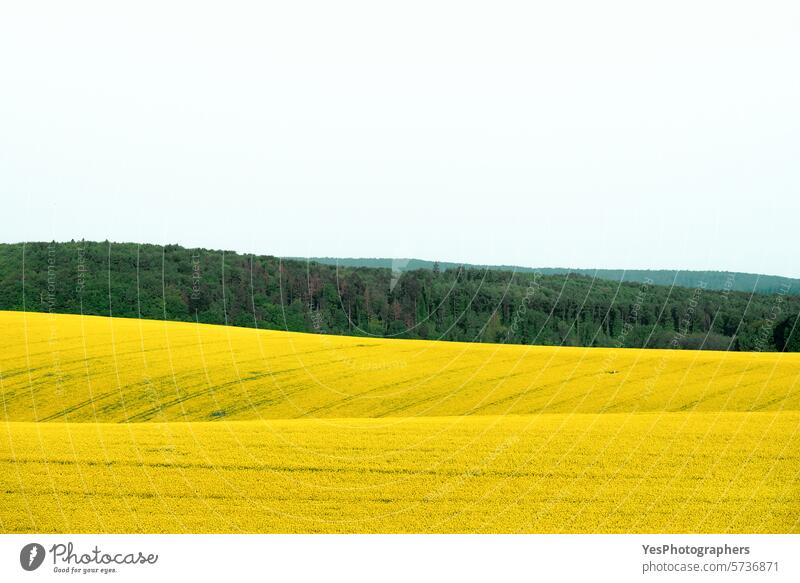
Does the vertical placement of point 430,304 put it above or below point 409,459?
above

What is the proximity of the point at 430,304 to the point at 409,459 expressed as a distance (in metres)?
18.8

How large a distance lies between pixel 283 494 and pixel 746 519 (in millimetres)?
5813

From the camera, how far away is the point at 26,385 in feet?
74.3

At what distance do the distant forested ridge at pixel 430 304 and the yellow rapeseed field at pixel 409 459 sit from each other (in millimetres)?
9745

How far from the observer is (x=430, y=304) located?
30.4 meters

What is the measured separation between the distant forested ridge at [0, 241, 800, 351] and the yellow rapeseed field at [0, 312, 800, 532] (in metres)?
9.74

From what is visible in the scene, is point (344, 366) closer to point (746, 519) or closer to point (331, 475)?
point (331, 475)

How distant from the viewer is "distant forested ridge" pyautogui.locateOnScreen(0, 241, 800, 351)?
31.9 meters

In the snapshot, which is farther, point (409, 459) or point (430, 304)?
point (430, 304)

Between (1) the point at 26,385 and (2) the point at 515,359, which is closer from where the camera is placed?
(1) the point at 26,385

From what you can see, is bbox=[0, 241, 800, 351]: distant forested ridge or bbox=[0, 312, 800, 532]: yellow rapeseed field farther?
bbox=[0, 241, 800, 351]: distant forested ridge

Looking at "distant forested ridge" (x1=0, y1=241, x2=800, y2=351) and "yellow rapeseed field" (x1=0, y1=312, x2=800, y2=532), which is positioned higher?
"distant forested ridge" (x1=0, y1=241, x2=800, y2=351)

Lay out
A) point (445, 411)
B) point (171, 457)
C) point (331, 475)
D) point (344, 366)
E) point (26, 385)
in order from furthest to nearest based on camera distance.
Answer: point (344, 366) → point (26, 385) → point (445, 411) → point (171, 457) → point (331, 475)

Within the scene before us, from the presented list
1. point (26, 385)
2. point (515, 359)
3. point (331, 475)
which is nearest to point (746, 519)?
point (331, 475)
